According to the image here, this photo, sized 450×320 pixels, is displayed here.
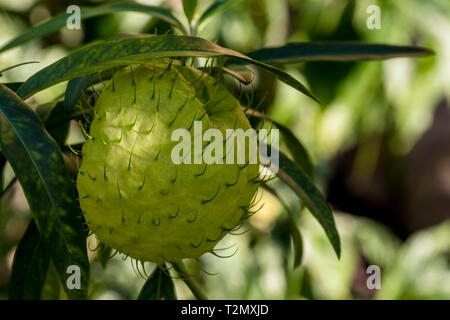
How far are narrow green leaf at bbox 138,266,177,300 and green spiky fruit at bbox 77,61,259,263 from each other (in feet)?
0.56

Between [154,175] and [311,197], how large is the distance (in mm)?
205

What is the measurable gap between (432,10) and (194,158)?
5.17 ft

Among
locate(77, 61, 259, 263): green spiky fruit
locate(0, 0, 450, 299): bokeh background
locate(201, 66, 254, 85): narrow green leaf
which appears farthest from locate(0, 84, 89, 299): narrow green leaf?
locate(0, 0, 450, 299): bokeh background

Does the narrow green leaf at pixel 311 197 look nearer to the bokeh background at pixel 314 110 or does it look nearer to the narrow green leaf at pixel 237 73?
the narrow green leaf at pixel 237 73

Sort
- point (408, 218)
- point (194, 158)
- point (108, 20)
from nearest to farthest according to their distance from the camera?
point (194, 158) → point (108, 20) → point (408, 218)

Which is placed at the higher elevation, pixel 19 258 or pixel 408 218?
pixel 408 218

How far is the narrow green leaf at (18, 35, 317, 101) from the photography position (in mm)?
383

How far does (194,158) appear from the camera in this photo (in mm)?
404

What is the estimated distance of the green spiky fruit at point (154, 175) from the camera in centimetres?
40

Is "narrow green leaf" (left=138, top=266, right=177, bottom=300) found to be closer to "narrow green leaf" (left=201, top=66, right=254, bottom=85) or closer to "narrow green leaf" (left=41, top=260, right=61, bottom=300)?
"narrow green leaf" (left=41, top=260, right=61, bottom=300)

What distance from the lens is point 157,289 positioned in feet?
1.98

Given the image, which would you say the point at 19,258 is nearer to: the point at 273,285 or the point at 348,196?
the point at 273,285
